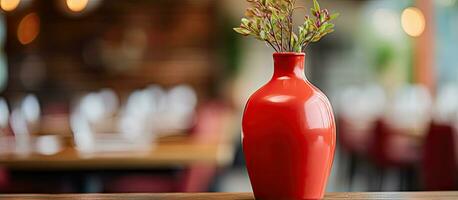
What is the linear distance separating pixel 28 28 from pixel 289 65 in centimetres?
742

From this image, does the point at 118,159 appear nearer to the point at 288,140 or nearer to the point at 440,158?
the point at 440,158

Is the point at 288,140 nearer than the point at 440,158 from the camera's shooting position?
Yes

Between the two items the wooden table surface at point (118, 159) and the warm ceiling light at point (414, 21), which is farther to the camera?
the warm ceiling light at point (414, 21)

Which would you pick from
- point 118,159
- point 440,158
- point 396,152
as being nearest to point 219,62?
point 396,152

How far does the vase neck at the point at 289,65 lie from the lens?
1.55 m

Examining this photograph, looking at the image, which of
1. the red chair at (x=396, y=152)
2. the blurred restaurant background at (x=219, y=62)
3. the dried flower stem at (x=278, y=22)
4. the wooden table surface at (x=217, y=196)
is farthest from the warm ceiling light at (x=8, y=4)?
the dried flower stem at (x=278, y=22)

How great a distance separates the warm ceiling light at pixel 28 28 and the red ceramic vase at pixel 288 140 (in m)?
7.40

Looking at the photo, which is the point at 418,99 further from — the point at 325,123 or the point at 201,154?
the point at 325,123

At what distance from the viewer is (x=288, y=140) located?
1454 millimetres

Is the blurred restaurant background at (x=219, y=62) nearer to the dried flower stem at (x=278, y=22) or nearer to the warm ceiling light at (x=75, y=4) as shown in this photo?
the warm ceiling light at (x=75, y=4)

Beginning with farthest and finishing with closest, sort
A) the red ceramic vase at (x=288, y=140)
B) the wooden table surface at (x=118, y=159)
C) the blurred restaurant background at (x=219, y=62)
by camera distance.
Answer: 1. the blurred restaurant background at (x=219, y=62)
2. the wooden table surface at (x=118, y=159)
3. the red ceramic vase at (x=288, y=140)

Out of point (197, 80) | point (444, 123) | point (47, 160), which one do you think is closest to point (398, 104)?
point (197, 80)

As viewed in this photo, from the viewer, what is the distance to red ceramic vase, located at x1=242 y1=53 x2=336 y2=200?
57.6 inches

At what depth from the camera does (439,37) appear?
8.35m
